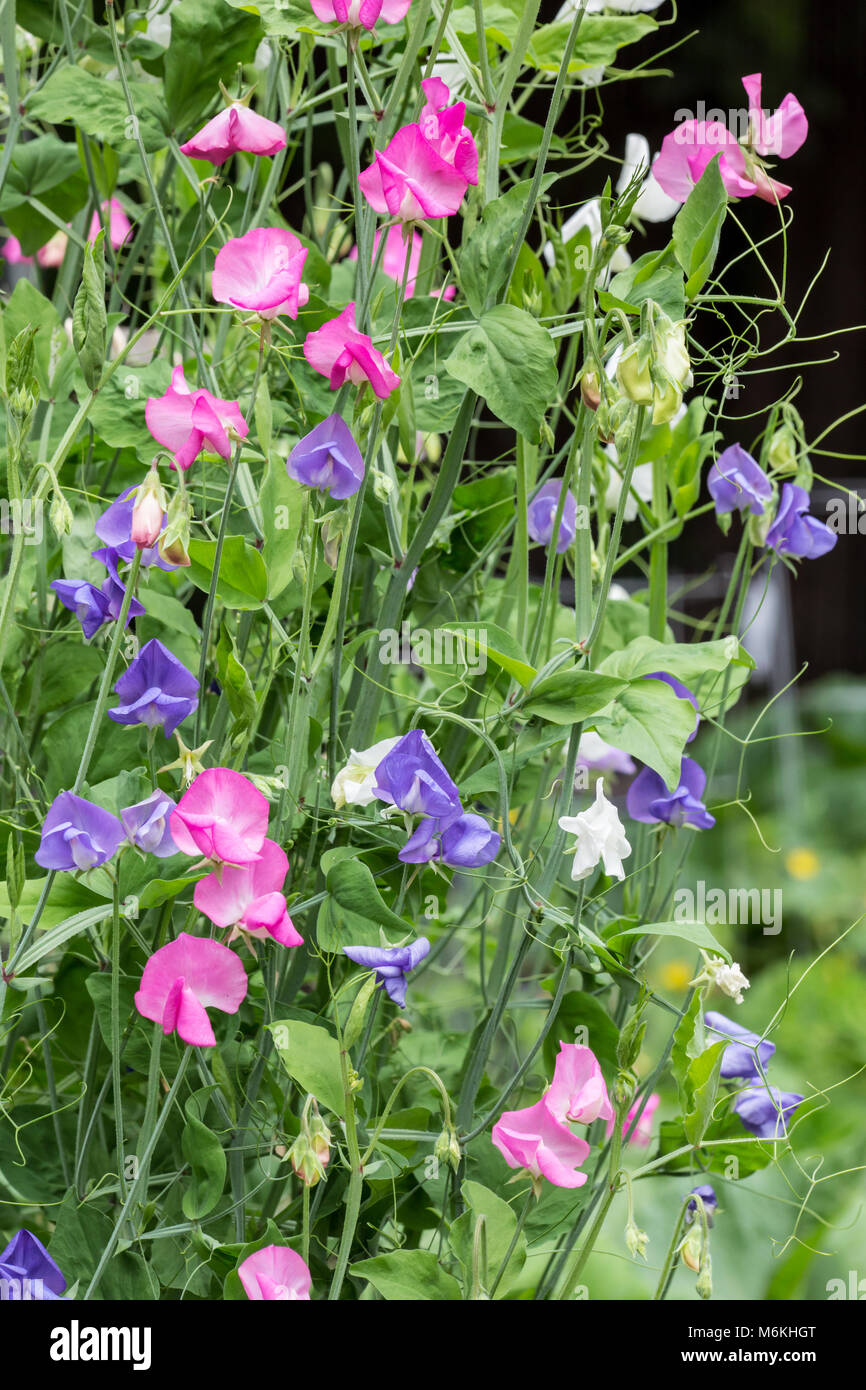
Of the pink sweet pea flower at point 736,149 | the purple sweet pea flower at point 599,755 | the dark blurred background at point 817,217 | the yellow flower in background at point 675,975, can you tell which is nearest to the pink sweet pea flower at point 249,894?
the purple sweet pea flower at point 599,755

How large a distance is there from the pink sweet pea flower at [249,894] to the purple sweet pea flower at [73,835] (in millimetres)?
43

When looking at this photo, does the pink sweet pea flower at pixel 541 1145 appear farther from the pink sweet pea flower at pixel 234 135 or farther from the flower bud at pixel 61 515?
the pink sweet pea flower at pixel 234 135

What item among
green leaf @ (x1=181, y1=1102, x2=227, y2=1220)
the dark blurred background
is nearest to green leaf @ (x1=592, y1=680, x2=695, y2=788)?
green leaf @ (x1=181, y1=1102, x2=227, y2=1220)

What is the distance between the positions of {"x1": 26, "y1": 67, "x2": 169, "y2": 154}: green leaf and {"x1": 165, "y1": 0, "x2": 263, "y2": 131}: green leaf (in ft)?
0.04

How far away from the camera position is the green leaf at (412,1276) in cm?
47

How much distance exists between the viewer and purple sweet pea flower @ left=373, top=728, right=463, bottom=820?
1.55 feet

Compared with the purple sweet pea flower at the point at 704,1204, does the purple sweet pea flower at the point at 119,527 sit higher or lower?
higher

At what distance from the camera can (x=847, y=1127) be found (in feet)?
3.09

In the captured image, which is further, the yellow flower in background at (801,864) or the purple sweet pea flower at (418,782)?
the yellow flower in background at (801,864)

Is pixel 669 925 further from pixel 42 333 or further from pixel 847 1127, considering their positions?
pixel 847 1127

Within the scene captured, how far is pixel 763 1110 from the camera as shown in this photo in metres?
0.60

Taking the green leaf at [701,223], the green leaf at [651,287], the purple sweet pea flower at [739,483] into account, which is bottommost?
the purple sweet pea flower at [739,483]

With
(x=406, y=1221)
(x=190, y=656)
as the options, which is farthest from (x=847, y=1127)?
(x=190, y=656)

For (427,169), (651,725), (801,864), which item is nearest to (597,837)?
(651,725)
